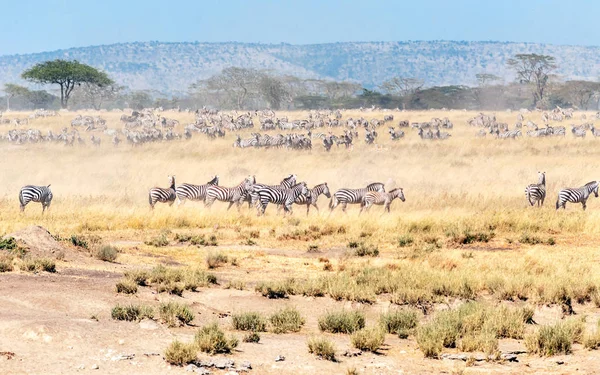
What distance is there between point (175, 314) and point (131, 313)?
60cm

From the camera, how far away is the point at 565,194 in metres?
25.6

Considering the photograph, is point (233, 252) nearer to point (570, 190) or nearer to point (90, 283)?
point (90, 283)

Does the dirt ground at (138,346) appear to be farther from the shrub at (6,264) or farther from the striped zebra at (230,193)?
the striped zebra at (230,193)

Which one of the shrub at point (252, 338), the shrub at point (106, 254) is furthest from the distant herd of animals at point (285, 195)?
the shrub at point (252, 338)

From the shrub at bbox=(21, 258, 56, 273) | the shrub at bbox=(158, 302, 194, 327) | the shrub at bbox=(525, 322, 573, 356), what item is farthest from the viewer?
the shrub at bbox=(21, 258, 56, 273)

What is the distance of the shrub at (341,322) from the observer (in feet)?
38.0

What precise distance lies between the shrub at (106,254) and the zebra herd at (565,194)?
45.4 feet

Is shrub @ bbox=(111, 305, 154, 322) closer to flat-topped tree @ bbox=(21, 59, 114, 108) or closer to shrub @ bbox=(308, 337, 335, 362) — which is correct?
shrub @ bbox=(308, 337, 335, 362)

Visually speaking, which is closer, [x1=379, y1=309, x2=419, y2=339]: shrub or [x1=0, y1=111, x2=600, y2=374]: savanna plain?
[x1=0, y1=111, x2=600, y2=374]: savanna plain

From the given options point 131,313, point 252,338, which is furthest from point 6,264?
point 252,338

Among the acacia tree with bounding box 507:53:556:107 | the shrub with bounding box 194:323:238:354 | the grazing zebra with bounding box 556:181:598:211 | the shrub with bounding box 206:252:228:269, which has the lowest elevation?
the shrub with bounding box 206:252:228:269

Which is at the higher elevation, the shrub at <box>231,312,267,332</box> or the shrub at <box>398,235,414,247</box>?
the shrub at <box>231,312,267,332</box>

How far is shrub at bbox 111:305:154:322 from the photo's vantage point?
11.6 meters

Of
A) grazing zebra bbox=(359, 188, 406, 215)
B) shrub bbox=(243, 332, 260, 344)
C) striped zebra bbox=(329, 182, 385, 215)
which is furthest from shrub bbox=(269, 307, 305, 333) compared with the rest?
striped zebra bbox=(329, 182, 385, 215)
